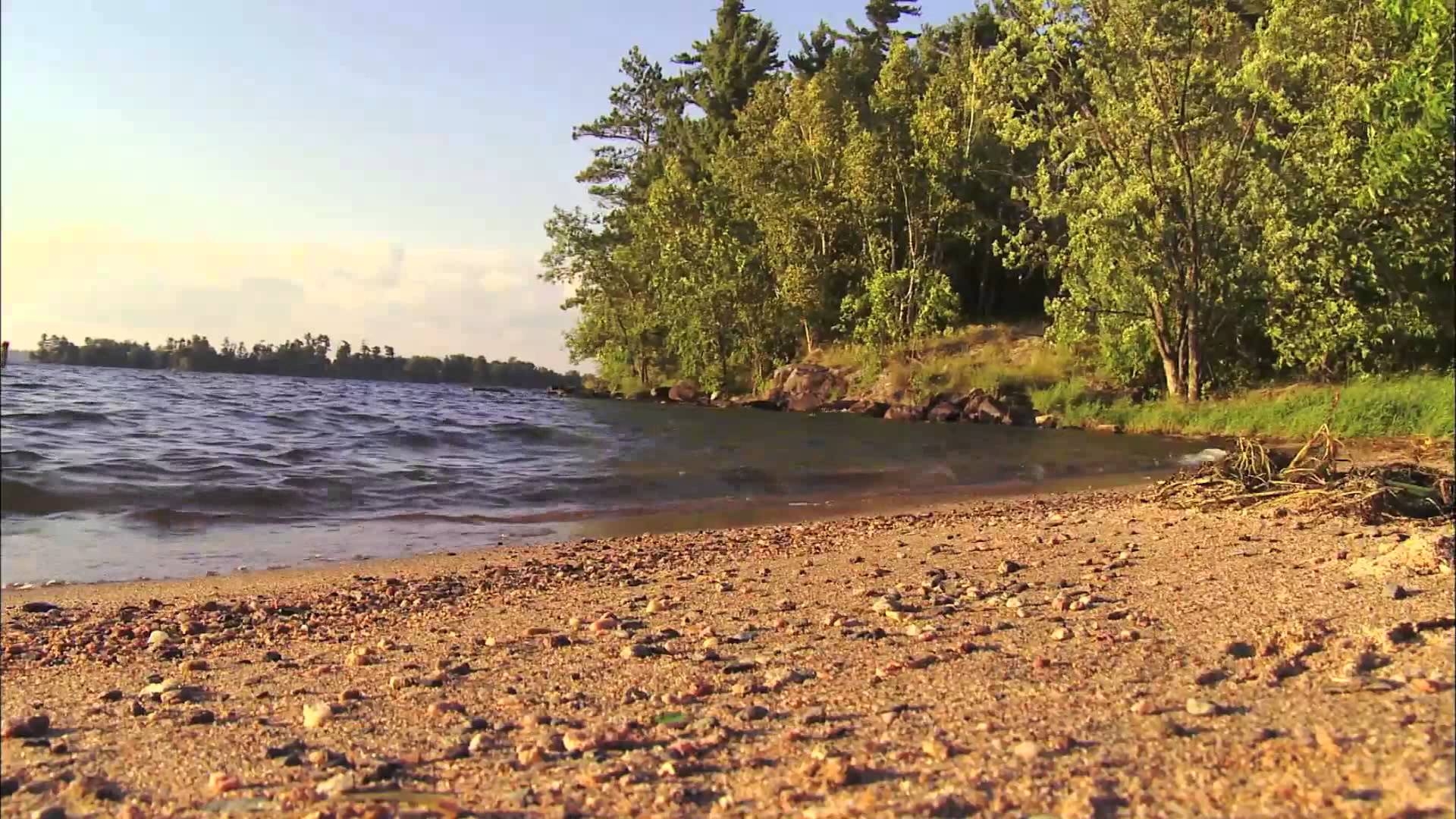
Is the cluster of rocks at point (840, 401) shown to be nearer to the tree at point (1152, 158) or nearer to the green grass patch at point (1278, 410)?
the green grass patch at point (1278, 410)

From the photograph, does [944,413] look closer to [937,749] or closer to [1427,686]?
[1427,686]

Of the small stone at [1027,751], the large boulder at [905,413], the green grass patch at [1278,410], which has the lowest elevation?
the small stone at [1027,751]

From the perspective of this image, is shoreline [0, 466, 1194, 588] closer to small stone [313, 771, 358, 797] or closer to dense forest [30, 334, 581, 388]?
small stone [313, 771, 358, 797]

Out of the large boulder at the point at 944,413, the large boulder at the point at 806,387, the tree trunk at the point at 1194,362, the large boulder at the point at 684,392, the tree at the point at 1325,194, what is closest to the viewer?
the tree at the point at 1325,194

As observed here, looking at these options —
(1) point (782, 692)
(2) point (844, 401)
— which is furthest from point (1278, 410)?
(1) point (782, 692)

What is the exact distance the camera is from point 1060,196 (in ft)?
88.6

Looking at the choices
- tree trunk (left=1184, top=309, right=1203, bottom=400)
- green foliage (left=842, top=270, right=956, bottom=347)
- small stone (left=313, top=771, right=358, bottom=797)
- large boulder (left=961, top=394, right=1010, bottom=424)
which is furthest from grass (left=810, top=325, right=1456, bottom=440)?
small stone (left=313, top=771, right=358, bottom=797)

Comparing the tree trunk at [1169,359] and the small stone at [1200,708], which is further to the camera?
the tree trunk at [1169,359]

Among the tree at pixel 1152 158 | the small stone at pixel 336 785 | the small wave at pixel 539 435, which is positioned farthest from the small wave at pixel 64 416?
the tree at pixel 1152 158

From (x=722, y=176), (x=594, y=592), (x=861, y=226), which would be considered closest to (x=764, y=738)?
(x=594, y=592)

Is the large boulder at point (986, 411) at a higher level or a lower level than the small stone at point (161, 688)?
higher

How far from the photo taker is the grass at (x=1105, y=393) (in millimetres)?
16438

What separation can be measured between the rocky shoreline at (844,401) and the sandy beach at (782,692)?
23454 millimetres

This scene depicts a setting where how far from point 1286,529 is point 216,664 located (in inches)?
281
